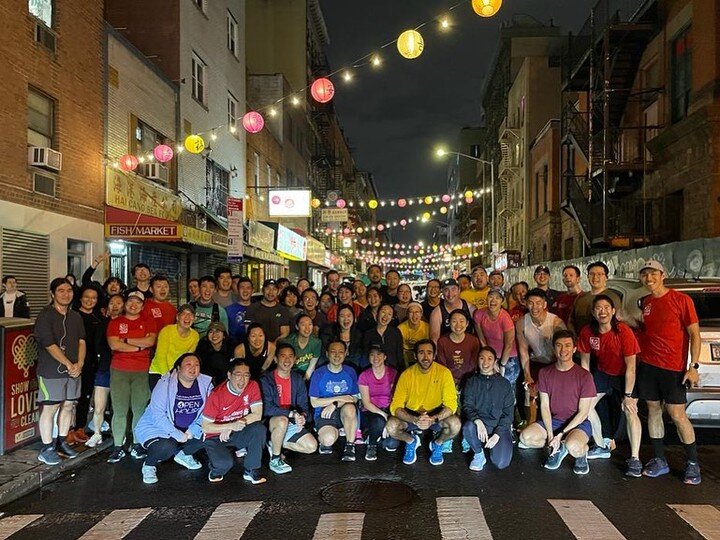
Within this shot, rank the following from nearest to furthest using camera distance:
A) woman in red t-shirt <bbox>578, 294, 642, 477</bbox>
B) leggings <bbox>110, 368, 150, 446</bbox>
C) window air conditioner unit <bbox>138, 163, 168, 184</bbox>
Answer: woman in red t-shirt <bbox>578, 294, 642, 477</bbox> → leggings <bbox>110, 368, 150, 446</bbox> → window air conditioner unit <bbox>138, 163, 168, 184</bbox>

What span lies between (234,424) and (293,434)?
2.75 feet

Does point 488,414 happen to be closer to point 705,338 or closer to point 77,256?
point 705,338

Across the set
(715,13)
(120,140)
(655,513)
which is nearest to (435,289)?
(655,513)

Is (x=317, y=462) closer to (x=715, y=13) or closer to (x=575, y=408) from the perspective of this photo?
(x=575, y=408)

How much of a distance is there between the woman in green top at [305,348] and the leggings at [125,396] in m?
1.73

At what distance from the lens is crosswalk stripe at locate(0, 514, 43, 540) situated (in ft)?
17.3

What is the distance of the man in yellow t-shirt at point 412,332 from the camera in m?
8.38

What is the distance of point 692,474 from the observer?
243 inches

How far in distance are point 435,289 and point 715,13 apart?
11107 mm

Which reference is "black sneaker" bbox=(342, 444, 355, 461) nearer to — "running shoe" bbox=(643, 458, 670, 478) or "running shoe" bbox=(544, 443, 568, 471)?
"running shoe" bbox=(544, 443, 568, 471)

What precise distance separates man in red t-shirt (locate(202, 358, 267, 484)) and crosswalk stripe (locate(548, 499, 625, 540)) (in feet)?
9.33

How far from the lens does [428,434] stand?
8.00 metres

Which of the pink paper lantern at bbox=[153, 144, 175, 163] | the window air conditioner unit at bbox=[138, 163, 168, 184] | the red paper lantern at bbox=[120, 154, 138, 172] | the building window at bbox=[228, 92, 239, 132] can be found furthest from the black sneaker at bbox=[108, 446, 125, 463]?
the building window at bbox=[228, 92, 239, 132]

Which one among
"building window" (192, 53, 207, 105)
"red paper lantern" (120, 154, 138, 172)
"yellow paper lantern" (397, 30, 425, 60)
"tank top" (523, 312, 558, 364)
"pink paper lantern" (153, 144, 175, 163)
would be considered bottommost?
"tank top" (523, 312, 558, 364)
